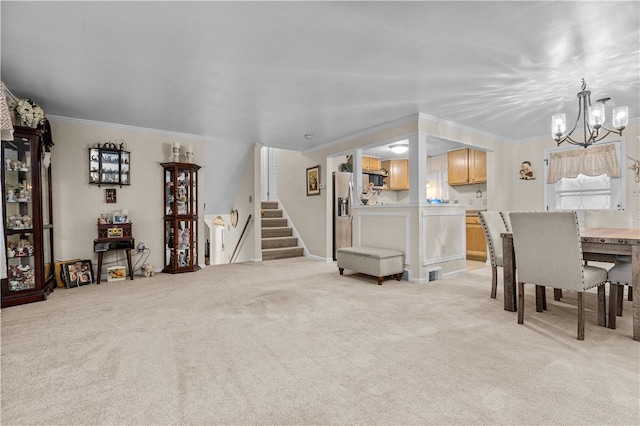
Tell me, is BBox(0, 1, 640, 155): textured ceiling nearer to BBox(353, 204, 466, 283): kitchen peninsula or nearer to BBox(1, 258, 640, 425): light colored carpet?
BBox(353, 204, 466, 283): kitchen peninsula

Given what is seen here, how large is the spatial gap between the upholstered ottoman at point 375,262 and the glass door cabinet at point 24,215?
12.0 ft

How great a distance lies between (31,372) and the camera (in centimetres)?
192

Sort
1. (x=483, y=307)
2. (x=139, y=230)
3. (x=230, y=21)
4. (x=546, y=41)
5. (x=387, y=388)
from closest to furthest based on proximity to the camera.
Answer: (x=387, y=388) < (x=230, y=21) < (x=546, y=41) < (x=483, y=307) < (x=139, y=230)

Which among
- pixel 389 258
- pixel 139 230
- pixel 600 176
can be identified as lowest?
pixel 389 258

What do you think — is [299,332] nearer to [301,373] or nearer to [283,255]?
[301,373]

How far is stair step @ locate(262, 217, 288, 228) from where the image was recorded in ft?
23.0

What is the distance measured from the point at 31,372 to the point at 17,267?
2.15 m

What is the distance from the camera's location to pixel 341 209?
20.1 ft

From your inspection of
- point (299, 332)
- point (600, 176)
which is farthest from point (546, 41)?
point (600, 176)

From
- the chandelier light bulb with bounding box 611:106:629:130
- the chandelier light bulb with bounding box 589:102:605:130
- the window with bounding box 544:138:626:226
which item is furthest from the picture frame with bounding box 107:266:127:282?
the window with bounding box 544:138:626:226

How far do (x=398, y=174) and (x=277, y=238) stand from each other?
329 centimetres

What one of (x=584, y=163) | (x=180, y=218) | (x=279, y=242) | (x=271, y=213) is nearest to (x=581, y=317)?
(x=584, y=163)

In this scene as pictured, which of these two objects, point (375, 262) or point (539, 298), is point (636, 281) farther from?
point (375, 262)

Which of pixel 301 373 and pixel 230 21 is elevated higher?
pixel 230 21
